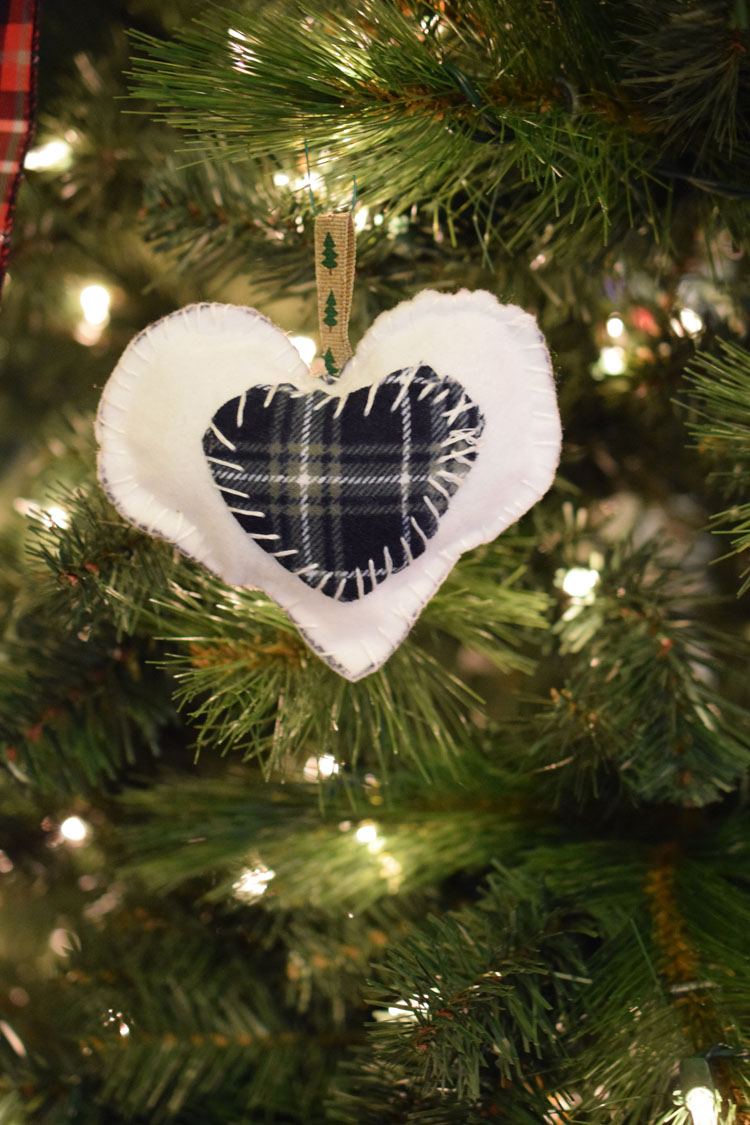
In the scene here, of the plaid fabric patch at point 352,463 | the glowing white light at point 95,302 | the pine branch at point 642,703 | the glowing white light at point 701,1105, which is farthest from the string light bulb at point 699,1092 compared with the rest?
the glowing white light at point 95,302

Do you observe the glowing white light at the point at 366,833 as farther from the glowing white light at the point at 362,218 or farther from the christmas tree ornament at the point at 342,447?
the glowing white light at the point at 362,218

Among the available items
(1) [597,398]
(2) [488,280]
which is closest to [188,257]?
(2) [488,280]

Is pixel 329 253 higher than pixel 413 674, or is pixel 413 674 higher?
pixel 329 253

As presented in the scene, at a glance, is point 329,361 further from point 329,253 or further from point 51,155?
point 51,155

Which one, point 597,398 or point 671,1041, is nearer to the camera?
point 671,1041

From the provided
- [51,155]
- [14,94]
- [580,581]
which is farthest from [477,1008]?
[51,155]

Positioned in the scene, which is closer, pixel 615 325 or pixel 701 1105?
pixel 701 1105

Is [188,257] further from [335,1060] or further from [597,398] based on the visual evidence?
[335,1060]
